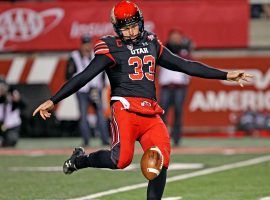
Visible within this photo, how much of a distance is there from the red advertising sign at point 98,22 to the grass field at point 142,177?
402 centimetres

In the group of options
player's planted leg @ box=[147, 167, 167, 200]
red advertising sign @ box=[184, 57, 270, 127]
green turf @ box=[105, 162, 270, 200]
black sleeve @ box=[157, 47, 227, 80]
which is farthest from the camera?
red advertising sign @ box=[184, 57, 270, 127]

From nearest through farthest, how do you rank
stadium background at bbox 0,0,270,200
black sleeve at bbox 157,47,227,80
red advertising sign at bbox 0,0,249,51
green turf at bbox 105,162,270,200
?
black sleeve at bbox 157,47,227,80, green turf at bbox 105,162,270,200, stadium background at bbox 0,0,270,200, red advertising sign at bbox 0,0,249,51

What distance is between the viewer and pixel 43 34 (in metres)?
20.5

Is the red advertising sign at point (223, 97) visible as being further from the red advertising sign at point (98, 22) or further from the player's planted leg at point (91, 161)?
the player's planted leg at point (91, 161)

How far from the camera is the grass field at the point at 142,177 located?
10273 millimetres

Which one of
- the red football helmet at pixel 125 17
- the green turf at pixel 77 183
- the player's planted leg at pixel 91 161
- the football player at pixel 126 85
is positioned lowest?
the green turf at pixel 77 183

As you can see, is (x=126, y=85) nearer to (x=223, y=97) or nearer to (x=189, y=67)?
(x=189, y=67)

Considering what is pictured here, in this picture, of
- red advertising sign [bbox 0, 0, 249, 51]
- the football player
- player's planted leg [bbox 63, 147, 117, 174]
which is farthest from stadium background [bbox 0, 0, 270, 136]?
the football player

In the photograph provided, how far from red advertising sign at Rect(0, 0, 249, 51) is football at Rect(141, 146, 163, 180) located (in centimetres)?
1216

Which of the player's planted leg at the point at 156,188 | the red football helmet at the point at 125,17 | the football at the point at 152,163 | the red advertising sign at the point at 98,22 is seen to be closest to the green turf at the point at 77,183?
the player's planted leg at the point at 156,188

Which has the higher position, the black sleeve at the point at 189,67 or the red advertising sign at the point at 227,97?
the black sleeve at the point at 189,67

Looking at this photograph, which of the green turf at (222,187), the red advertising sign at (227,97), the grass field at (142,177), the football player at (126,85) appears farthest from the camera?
the red advertising sign at (227,97)

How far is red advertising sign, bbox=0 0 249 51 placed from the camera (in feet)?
66.1

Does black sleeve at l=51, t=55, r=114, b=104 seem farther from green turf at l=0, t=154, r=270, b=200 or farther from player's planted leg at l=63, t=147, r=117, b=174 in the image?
green turf at l=0, t=154, r=270, b=200
